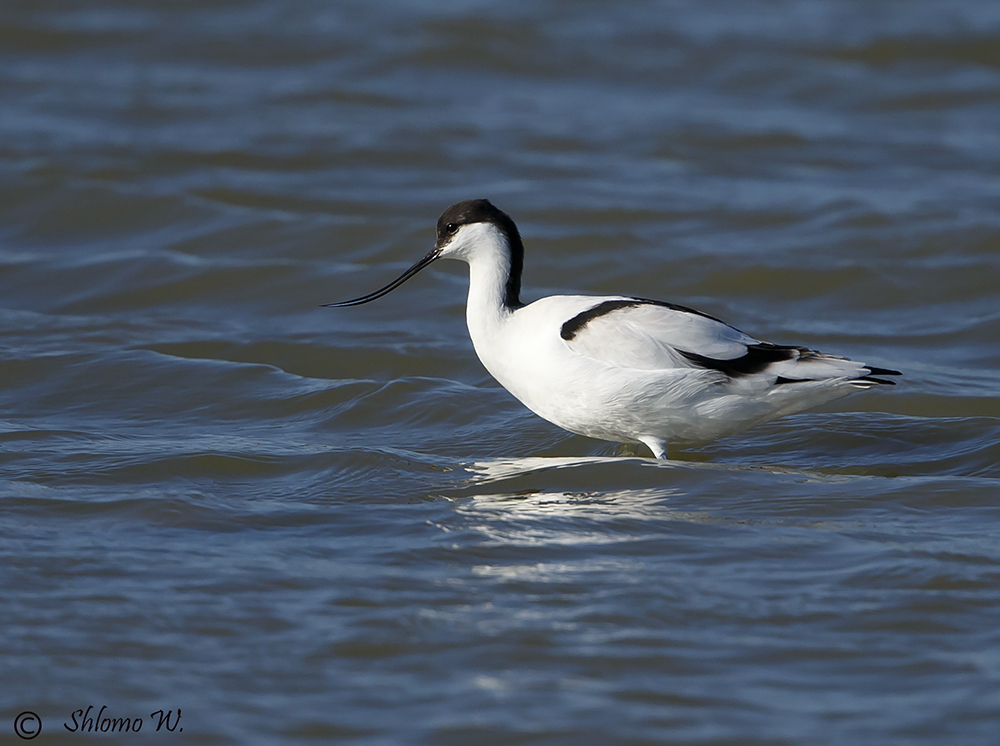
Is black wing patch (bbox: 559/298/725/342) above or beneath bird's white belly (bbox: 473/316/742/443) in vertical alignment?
above

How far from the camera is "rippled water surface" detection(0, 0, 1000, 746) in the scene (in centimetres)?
411

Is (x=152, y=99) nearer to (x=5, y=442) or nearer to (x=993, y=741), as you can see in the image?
(x=5, y=442)

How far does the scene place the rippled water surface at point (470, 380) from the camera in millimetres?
4105

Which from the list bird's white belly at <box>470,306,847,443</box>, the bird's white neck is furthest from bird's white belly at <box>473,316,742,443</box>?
the bird's white neck

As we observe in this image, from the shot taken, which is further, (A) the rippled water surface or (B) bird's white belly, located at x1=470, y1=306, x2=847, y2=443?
(B) bird's white belly, located at x1=470, y1=306, x2=847, y2=443

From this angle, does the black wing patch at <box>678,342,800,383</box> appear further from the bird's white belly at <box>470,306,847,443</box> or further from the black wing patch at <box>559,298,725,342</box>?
the black wing patch at <box>559,298,725,342</box>

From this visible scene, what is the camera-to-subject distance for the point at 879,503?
561 cm

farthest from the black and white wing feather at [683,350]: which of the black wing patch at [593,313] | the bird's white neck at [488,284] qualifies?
the bird's white neck at [488,284]

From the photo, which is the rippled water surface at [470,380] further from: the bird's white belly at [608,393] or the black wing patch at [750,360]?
the black wing patch at [750,360]

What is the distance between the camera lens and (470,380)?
7.83 metres

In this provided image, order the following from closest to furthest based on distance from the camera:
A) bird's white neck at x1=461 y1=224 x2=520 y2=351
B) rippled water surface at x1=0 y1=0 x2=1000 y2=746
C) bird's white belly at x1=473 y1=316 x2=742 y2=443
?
rippled water surface at x1=0 y1=0 x2=1000 y2=746, bird's white belly at x1=473 y1=316 x2=742 y2=443, bird's white neck at x1=461 y1=224 x2=520 y2=351

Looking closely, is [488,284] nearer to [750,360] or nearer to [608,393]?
[608,393]

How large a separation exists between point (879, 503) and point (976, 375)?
2.64 meters

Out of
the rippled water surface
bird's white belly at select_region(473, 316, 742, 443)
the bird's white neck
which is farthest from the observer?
the bird's white neck
